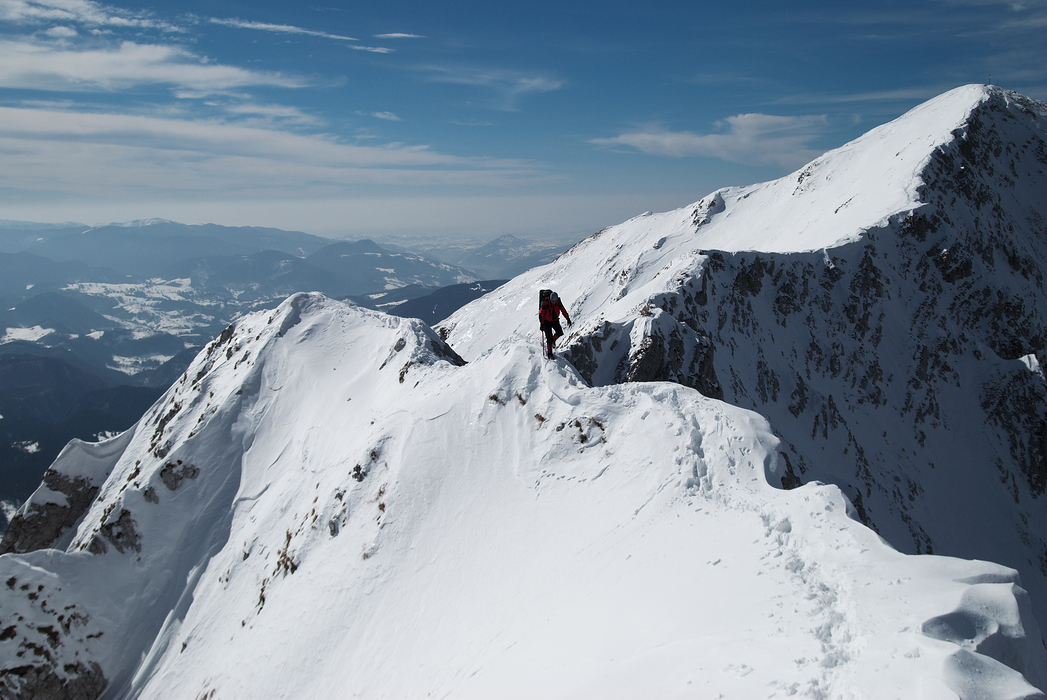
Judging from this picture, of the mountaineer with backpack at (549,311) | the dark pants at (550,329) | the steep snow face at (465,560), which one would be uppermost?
the mountaineer with backpack at (549,311)

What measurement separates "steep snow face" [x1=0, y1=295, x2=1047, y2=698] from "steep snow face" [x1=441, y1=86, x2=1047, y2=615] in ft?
31.8

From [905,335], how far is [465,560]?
51.9m

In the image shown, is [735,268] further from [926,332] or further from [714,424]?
[714,424]

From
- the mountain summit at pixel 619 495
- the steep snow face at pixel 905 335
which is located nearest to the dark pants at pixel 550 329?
the mountain summit at pixel 619 495

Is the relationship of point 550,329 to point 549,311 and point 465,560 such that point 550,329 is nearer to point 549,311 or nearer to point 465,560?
point 549,311

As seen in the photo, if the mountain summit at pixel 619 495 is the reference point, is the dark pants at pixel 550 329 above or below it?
above

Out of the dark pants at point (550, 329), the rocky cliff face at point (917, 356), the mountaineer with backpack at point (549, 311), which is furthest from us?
the rocky cliff face at point (917, 356)

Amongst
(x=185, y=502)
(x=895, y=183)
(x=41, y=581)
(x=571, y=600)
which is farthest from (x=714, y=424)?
(x=895, y=183)

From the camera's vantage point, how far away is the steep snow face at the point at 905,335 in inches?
1496

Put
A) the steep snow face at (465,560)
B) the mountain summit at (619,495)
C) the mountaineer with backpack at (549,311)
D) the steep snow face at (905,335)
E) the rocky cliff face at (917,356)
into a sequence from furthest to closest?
the rocky cliff face at (917,356)
the steep snow face at (905,335)
the mountaineer with backpack at (549,311)
the mountain summit at (619,495)
the steep snow face at (465,560)

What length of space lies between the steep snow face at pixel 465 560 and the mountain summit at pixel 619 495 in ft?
0.33

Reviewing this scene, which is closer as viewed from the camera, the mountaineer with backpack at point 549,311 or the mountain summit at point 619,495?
the mountain summit at point 619,495

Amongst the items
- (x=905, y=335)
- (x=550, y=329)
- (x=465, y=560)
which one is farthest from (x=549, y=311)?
(x=905, y=335)

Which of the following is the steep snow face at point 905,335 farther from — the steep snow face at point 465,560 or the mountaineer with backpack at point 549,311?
the steep snow face at point 465,560
